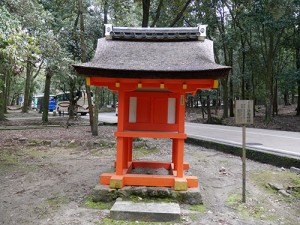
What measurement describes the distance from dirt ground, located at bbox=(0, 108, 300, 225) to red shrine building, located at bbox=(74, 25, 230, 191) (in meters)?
0.81

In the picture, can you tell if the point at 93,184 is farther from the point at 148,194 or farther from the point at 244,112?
the point at 244,112

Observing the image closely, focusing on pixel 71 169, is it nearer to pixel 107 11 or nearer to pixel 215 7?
pixel 107 11

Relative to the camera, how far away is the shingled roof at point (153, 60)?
5586 millimetres

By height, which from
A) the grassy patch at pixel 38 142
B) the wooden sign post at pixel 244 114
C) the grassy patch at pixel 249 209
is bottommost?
the grassy patch at pixel 249 209

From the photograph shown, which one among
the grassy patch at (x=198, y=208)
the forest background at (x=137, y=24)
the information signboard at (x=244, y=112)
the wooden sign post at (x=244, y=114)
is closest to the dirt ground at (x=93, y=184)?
the grassy patch at (x=198, y=208)

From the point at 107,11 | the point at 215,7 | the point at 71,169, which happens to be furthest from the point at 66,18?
the point at 71,169

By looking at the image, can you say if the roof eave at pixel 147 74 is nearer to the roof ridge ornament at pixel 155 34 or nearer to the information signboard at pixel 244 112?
the information signboard at pixel 244 112

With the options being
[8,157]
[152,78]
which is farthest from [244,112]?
[8,157]

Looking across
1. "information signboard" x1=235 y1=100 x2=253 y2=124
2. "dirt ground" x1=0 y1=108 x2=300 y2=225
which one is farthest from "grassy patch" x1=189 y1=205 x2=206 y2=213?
"information signboard" x1=235 y1=100 x2=253 y2=124

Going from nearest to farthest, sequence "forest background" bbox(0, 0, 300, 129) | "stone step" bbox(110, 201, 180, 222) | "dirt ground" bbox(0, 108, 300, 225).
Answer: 1. "stone step" bbox(110, 201, 180, 222)
2. "dirt ground" bbox(0, 108, 300, 225)
3. "forest background" bbox(0, 0, 300, 129)

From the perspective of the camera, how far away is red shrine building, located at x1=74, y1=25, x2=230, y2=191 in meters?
5.67

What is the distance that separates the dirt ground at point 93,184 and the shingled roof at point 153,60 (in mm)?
2632

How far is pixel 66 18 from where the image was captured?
17344mm

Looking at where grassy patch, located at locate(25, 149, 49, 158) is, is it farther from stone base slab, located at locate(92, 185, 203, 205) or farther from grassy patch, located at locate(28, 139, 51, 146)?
stone base slab, located at locate(92, 185, 203, 205)
